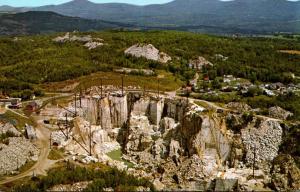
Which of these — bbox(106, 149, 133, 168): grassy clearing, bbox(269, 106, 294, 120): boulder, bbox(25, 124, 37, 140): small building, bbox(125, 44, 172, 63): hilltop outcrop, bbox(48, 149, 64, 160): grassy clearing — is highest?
bbox(125, 44, 172, 63): hilltop outcrop

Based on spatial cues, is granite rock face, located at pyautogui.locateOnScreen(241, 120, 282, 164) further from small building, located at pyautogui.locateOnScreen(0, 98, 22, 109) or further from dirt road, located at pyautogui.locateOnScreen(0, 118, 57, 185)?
small building, located at pyautogui.locateOnScreen(0, 98, 22, 109)

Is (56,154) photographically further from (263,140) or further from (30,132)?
(263,140)

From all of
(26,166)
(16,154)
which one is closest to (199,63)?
(16,154)

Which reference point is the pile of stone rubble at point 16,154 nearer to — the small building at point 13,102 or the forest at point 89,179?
the forest at point 89,179

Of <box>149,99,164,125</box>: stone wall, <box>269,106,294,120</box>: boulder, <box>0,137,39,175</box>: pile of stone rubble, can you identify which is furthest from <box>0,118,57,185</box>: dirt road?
<box>269,106,294,120</box>: boulder

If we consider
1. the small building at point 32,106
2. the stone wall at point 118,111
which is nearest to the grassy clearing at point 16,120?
the small building at point 32,106

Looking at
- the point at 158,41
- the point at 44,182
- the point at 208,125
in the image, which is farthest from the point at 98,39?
the point at 44,182
